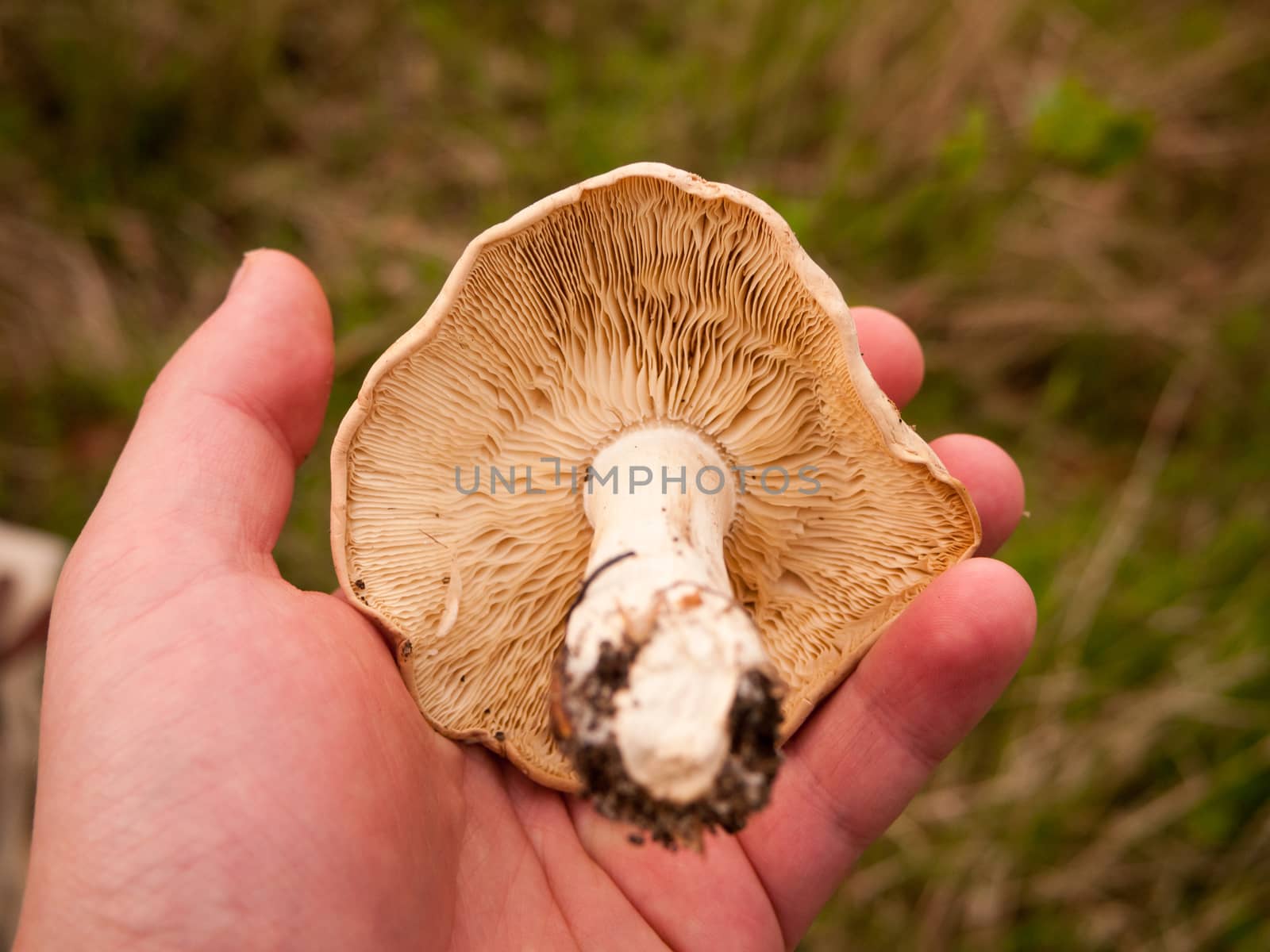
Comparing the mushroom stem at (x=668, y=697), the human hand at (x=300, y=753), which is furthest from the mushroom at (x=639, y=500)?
the human hand at (x=300, y=753)

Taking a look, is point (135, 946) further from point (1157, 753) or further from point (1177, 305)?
point (1177, 305)

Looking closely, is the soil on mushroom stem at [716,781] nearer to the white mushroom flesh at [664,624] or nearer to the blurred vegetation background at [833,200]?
the white mushroom flesh at [664,624]

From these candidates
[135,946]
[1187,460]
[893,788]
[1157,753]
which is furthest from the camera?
[1187,460]

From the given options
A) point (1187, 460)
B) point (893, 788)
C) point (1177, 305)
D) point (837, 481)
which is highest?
point (1177, 305)

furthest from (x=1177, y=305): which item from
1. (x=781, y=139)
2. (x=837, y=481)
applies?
(x=837, y=481)

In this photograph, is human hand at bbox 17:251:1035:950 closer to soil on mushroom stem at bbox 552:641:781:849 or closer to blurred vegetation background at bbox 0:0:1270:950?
soil on mushroom stem at bbox 552:641:781:849

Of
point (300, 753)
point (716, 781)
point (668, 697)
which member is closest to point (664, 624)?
point (668, 697)

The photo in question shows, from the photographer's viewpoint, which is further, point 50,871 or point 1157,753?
point 1157,753

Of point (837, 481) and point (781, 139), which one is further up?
point (781, 139)
